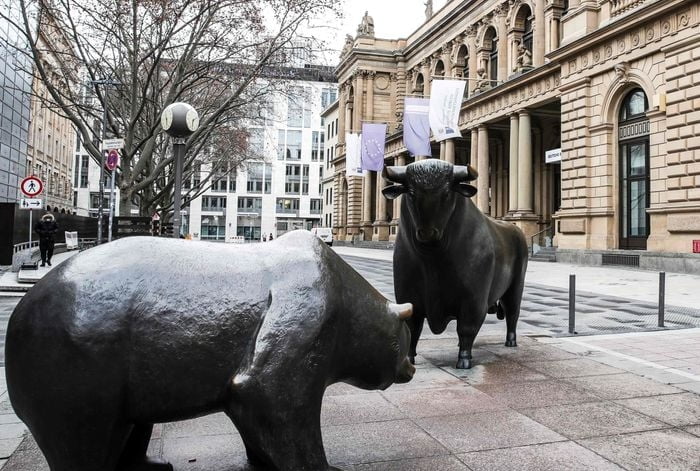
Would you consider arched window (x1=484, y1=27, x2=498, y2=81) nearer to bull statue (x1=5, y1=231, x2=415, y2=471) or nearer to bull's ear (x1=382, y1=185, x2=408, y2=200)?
bull's ear (x1=382, y1=185, x2=408, y2=200)

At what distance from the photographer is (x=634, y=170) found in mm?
22000

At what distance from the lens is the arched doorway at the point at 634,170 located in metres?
21.4

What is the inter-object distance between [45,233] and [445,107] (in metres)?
18.0

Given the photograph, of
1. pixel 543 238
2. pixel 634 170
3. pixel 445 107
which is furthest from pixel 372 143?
pixel 634 170

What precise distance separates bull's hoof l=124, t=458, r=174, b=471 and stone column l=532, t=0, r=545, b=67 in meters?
32.6

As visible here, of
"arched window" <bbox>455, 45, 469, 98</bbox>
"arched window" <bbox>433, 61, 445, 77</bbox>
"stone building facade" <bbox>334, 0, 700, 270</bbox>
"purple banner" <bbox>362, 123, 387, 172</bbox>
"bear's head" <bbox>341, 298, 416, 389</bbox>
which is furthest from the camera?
"arched window" <bbox>433, 61, 445, 77</bbox>

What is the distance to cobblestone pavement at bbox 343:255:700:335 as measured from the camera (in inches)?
319

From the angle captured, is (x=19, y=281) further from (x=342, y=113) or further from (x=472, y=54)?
(x=342, y=113)

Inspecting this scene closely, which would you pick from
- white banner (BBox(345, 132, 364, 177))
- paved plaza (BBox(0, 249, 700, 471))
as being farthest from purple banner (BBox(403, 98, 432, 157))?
paved plaza (BBox(0, 249, 700, 471))

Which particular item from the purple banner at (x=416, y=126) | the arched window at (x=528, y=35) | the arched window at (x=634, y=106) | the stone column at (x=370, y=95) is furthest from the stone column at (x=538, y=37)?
the stone column at (x=370, y=95)

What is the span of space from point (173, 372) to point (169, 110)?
26.2 ft

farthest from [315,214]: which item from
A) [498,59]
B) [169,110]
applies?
[169,110]

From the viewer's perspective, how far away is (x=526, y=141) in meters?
29.4

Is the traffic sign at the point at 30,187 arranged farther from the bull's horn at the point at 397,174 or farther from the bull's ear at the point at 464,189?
the bull's ear at the point at 464,189
